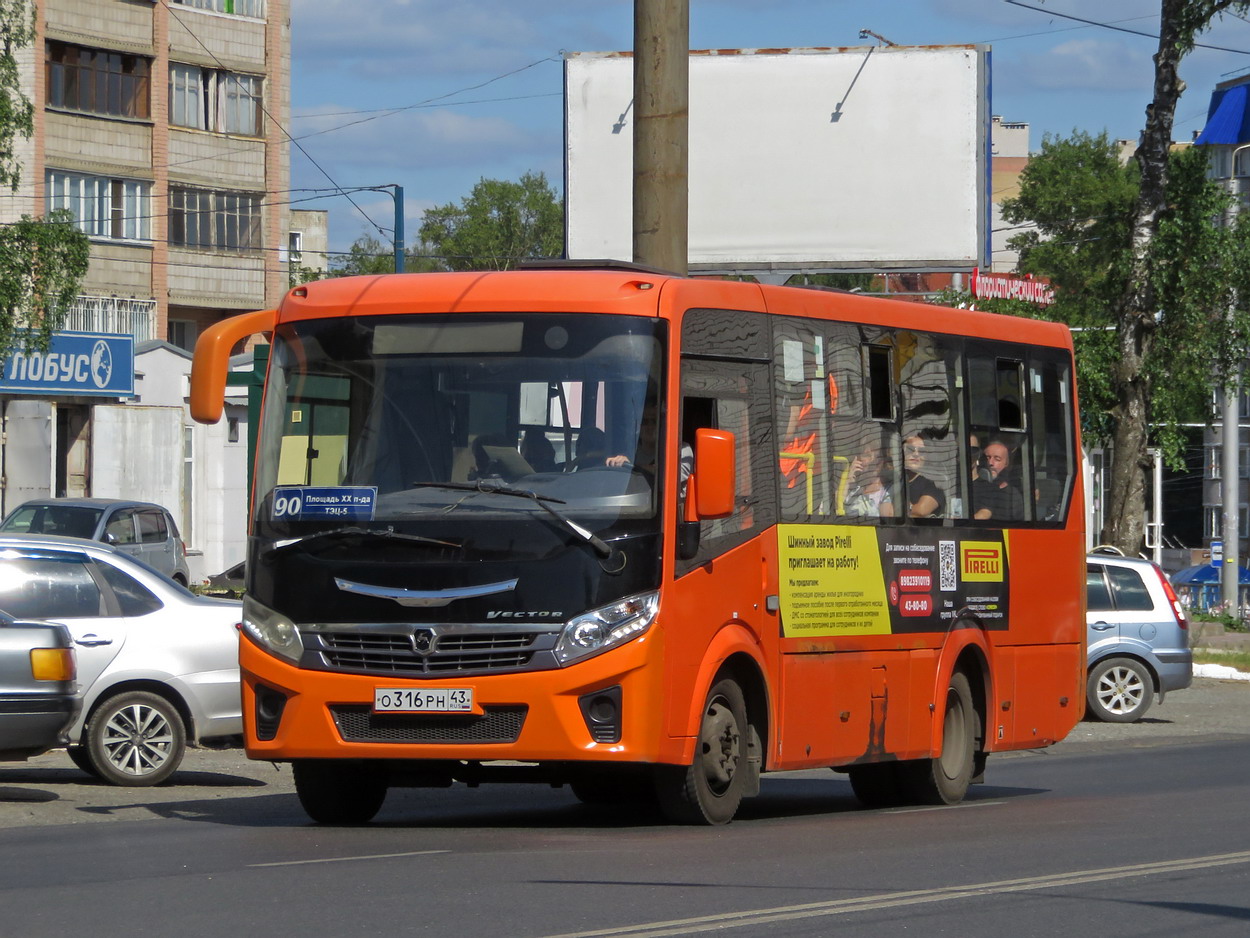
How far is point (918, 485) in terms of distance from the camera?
13734 mm

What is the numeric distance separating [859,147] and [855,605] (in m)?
20.8

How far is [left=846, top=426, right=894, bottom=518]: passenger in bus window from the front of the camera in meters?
13.0

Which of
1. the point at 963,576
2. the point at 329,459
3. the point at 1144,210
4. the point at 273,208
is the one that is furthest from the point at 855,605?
the point at 273,208

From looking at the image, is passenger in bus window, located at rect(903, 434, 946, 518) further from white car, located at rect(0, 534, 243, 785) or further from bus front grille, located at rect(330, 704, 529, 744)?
white car, located at rect(0, 534, 243, 785)

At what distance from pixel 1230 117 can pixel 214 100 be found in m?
25.3

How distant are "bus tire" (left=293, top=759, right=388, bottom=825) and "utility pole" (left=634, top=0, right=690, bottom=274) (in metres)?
4.69

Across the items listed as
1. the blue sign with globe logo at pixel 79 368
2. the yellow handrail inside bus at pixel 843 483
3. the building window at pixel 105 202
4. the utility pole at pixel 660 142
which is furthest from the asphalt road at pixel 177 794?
the building window at pixel 105 202

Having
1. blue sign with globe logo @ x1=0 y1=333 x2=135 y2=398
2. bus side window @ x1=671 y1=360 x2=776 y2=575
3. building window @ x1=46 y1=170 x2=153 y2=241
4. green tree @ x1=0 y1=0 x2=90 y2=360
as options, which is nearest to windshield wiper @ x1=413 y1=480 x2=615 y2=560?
bus side window @ x1=671 y1=360 x2=776 y2=575

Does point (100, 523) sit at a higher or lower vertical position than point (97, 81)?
lower

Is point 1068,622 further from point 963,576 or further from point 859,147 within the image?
point 859,147

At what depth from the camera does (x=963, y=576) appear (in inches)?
557

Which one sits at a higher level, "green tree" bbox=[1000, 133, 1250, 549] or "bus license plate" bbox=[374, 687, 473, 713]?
"green tree" bbox=[1000, 133, 1250, 549]

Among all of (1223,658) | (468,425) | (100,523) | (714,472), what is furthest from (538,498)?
(1223,658)

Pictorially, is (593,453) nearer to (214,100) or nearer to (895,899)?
(895,899)
